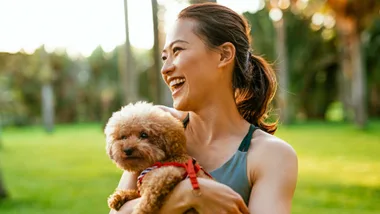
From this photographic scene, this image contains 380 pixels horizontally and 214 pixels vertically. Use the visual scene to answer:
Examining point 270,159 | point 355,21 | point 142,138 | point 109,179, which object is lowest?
point 109,179

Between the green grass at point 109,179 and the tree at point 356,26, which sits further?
the tree at point 356,26

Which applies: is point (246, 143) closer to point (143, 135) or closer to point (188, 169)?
point (188, 169)

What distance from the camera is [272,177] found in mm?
2371

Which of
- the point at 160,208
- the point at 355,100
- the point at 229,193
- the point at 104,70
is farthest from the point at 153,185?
the point at 104,70

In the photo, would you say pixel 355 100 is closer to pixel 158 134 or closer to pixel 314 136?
pixel 314 136

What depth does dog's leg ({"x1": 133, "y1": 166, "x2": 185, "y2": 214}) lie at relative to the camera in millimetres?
2229

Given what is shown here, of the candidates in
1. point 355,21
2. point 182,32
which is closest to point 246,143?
point 182,32

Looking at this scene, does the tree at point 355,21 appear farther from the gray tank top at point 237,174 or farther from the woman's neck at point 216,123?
the gray tank top at point 237,174

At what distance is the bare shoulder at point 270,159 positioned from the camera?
2393mm

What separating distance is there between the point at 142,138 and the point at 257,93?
0.70 meters

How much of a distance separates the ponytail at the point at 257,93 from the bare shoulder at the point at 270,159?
39 centimetres

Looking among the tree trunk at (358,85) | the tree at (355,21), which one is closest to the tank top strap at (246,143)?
the tree at (355,21)

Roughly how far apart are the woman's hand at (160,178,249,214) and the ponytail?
62 cm

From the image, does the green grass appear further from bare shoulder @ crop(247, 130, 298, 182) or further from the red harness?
the red harness
